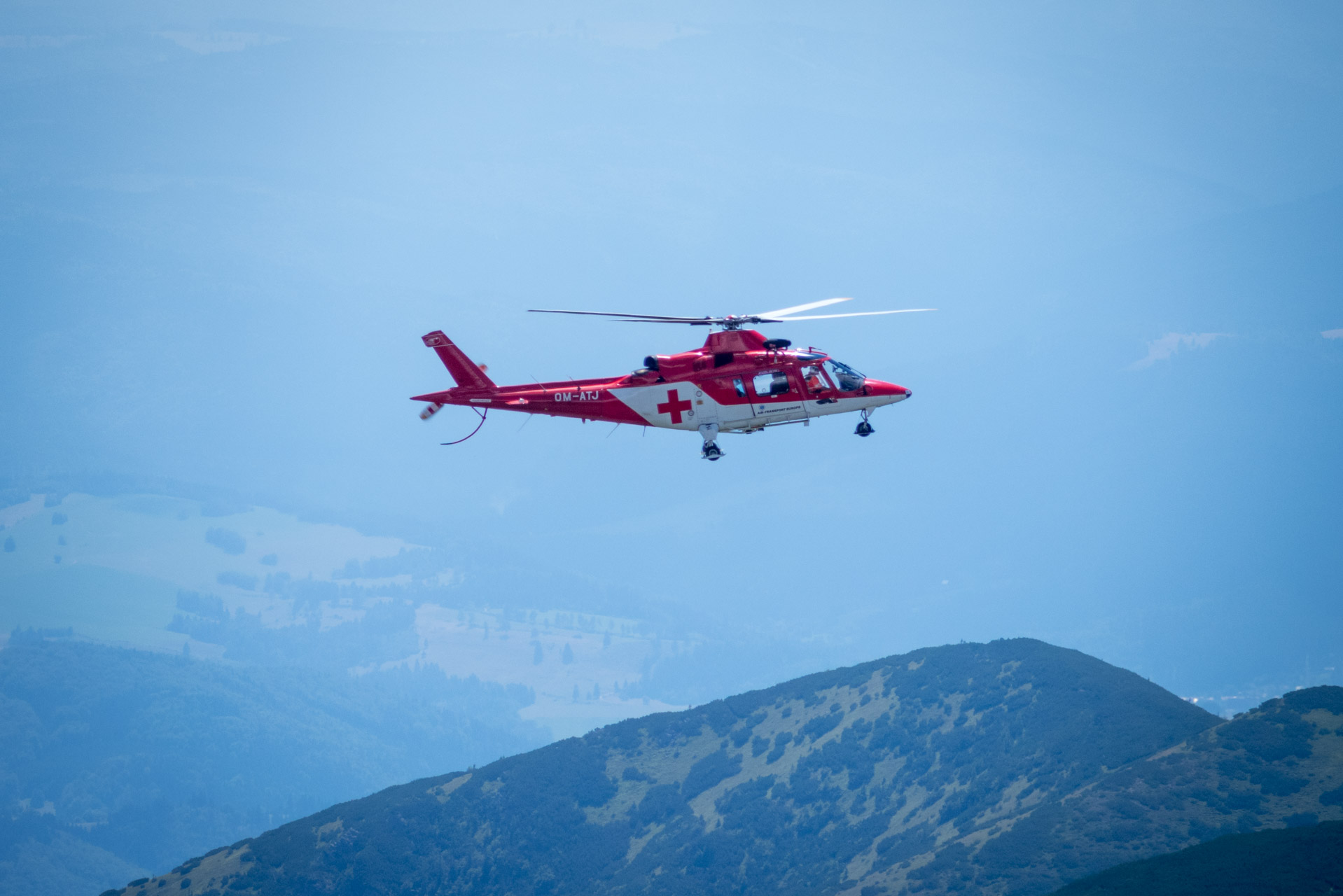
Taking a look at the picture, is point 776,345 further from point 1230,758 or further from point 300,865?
point 300,865

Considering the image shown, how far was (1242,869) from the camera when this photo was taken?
103 meters

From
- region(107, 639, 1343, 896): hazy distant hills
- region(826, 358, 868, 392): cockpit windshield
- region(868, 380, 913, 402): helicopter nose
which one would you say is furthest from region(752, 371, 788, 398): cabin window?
region(107, 639, 1343, 896): hazy distant hills

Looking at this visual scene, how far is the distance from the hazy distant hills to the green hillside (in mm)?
8134

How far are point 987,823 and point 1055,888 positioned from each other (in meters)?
22.1

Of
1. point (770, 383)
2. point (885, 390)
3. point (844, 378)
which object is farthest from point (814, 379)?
point (885, 390)

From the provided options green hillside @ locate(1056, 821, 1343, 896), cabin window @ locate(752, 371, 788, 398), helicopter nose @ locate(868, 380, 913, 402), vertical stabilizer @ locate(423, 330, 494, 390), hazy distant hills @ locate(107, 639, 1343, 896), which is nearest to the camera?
cabin window @ locate(752, 371, 788, 398)

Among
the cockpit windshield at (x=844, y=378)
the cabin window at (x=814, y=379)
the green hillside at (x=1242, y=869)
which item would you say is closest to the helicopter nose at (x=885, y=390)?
the cockpit windshield at (x=844, y=378)

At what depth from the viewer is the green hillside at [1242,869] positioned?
98.6m

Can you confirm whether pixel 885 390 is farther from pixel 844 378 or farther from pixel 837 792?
pixel 837 792

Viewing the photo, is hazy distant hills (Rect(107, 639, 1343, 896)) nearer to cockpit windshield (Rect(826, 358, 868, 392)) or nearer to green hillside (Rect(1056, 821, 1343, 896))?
green hillside (Rect(1056, 821, 1343, 896))

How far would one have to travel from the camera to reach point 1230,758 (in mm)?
122625

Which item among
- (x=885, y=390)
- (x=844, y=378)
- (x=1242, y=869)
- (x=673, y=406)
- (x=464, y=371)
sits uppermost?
(x=464, y=371)

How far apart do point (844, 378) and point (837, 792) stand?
112269mm

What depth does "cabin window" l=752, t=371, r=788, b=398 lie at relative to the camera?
67625 millimetres
